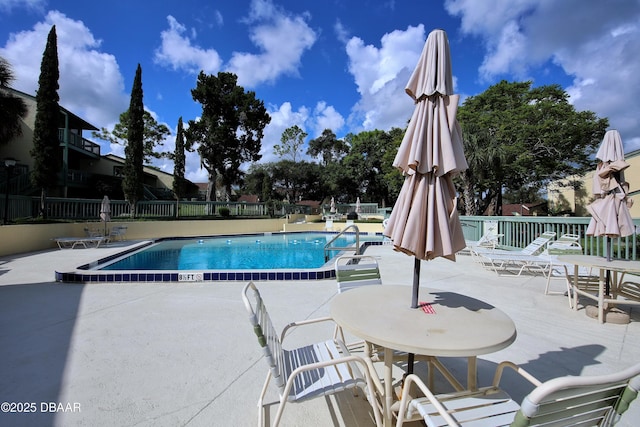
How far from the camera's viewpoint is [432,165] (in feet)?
5.99

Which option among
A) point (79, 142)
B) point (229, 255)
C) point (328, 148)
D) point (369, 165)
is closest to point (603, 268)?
point (229, 255)

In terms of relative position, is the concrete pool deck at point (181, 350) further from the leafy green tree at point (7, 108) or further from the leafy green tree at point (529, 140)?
the leafy green tree at point (529, 140)

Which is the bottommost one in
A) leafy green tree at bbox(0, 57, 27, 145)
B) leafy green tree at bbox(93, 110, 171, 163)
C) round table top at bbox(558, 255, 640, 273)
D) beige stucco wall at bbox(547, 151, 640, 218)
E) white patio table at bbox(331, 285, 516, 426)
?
white patio table at bbox(331, 285, 516, 426)

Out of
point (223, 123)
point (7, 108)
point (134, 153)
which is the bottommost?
point (134, 153)

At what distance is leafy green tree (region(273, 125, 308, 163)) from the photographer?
4412cm

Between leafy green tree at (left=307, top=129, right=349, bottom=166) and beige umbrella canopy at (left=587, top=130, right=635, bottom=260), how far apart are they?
40706 millimetres

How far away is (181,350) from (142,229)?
13.5 metres

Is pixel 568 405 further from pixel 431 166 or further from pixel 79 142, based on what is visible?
pixel 79 142

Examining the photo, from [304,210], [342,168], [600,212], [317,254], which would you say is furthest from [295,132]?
[600,212]

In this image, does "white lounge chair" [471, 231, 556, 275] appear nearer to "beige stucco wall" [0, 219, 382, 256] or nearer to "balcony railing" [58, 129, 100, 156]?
"beige stucco wall" [0, 219, 382, 256]

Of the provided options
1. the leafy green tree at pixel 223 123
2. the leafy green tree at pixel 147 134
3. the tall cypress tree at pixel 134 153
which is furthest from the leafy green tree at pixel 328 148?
the tall cypress tree at pixel 134 153

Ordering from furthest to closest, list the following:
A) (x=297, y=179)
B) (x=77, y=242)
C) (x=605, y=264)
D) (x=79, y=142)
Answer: (x=297, y=179) < (x=79, y=142) < (x=77, y=242) < (x=605, y=264)

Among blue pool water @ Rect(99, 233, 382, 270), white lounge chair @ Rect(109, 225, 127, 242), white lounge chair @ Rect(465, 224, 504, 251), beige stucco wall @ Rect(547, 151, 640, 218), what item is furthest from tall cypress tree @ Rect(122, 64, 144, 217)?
beige stucco wall @ Rect(547, 151, 640, 218)

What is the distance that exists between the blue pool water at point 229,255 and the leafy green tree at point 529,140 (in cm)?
742
